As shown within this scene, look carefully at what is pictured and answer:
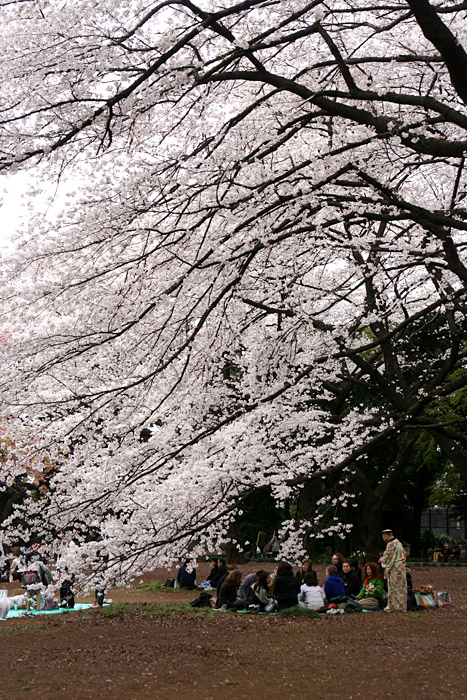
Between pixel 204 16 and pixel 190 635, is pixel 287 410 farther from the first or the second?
pixel 204 16

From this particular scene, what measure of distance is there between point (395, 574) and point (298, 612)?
1446 mm

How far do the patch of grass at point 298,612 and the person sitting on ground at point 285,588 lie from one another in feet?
0.98

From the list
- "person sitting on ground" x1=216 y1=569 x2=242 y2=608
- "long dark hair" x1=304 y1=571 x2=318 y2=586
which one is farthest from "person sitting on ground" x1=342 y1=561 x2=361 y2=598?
"person sitting on ground" x1=216 y1=569 x2=242 y2=608

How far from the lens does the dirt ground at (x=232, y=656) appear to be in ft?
19.3

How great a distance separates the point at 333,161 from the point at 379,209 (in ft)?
6.12

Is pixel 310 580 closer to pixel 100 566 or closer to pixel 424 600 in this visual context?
pixel 424 600

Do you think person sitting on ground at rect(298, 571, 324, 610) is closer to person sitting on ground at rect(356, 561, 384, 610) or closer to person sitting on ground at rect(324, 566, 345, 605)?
person sitting on ground at rect(324, 566, 345, 605)

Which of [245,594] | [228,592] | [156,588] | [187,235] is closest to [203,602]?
[228,592]

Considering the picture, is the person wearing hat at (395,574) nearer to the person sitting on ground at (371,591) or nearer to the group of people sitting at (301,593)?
the person sitting on ground at (371,591)

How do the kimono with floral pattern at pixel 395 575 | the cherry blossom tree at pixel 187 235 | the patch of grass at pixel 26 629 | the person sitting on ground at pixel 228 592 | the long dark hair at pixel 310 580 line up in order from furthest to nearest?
1. the person sitting on ground at pixel 228 592
2. the long dark hair at pixel 310 580
3. the kimono with floral pattern at pixel 395 575
4. the patch of grass at pixel 26 629
5. the cherry blossom tree at pixel 187 235

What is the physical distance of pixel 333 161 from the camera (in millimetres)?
6895

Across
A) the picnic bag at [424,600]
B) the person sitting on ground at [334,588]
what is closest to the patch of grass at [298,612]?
the person sitting on ground at [334,588]

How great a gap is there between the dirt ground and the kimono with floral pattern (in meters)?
0.31

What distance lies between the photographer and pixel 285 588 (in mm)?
11055
